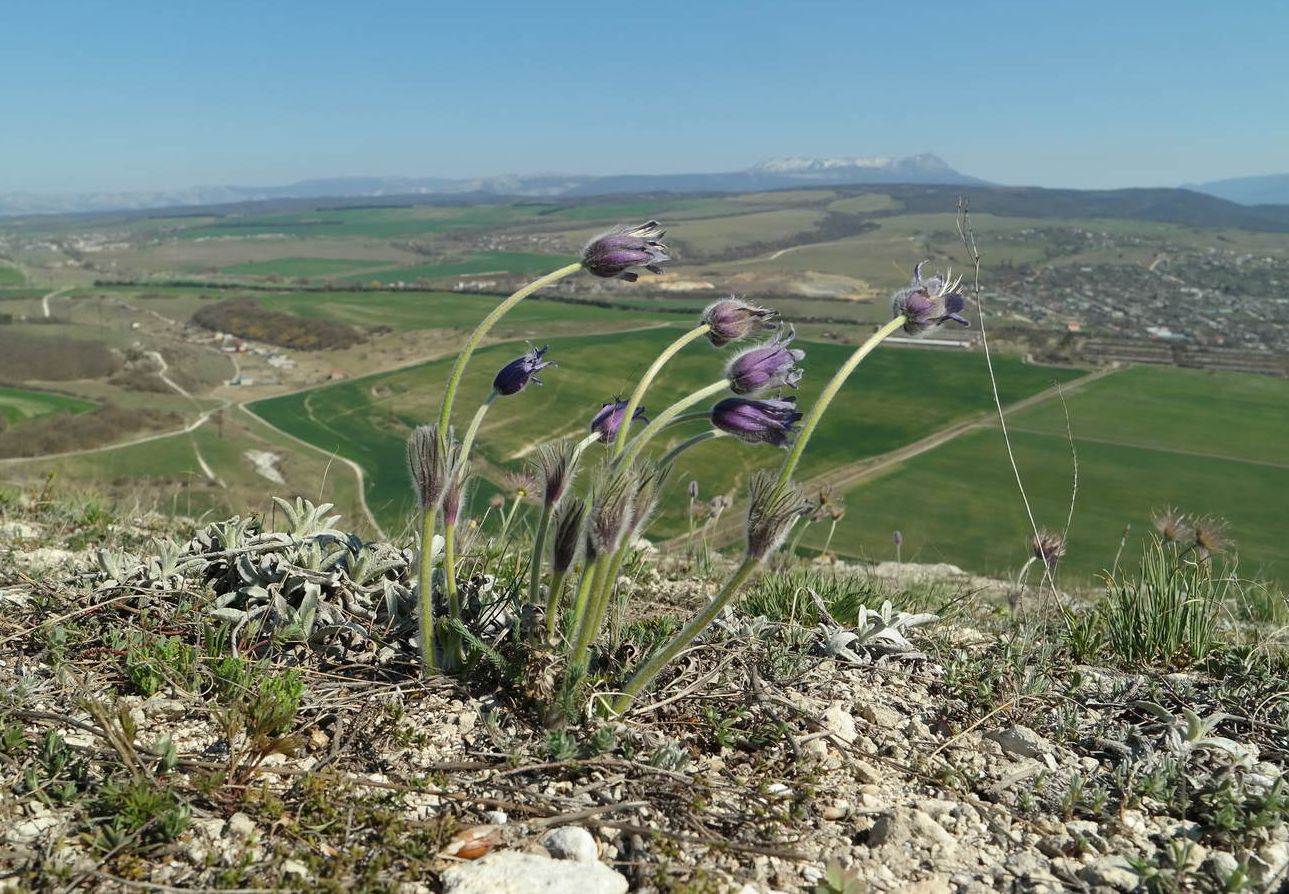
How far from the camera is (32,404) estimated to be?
48.5 m

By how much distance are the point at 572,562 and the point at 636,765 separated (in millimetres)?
766

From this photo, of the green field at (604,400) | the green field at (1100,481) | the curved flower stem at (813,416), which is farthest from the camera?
the green field at (604,400)

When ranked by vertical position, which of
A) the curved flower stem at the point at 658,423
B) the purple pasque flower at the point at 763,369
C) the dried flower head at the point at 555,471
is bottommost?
the dried flower head at the point at 555,471

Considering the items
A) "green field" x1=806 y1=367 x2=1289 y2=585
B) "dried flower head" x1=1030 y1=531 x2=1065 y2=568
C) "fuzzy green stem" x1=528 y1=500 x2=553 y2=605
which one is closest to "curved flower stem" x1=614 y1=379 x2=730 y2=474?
"fuzzy green stem" x1=528 y1=500 x2=553 y2=605

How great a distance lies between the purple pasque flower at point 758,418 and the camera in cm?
292

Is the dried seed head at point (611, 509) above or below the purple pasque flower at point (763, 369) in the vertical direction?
below

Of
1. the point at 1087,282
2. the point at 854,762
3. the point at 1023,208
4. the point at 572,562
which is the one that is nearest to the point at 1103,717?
the point at 854,762

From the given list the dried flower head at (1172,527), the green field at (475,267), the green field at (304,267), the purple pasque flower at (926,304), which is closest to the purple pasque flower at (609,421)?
the purple pasque flower at (926,304)

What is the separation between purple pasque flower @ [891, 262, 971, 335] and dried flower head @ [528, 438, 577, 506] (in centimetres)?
134

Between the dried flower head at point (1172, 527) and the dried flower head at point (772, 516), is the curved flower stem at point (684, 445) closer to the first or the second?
the dried flower head at point (772, 516)

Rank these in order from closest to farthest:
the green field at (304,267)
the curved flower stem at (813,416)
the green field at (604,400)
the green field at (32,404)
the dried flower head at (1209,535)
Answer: the curved flower stem at (813,416) < the dried flower head at (1209,535) < the green field at (604,400) < the green field at (32,404) < the green field at (304,267)

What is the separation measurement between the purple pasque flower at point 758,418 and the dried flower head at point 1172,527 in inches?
143

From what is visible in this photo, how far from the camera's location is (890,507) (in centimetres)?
3938

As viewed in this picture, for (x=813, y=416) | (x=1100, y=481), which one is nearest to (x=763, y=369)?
(x=813, y=416)
